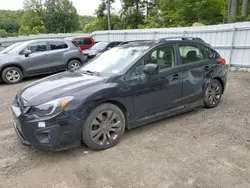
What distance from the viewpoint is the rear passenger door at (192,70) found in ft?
13.4

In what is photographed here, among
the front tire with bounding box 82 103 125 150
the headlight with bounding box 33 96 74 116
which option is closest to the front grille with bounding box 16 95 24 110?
the headlight with bounding box 33 96 74 116

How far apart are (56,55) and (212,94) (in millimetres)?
6338

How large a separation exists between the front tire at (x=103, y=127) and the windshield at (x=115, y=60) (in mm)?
684

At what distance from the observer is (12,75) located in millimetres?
7914

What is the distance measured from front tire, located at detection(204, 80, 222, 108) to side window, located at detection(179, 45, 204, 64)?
2.15ft

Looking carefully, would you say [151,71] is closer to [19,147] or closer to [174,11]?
[19,147]

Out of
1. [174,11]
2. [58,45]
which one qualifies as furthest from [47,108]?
→ [174,11]

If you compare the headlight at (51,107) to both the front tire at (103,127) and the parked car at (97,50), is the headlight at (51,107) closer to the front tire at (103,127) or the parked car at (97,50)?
the front tire at (103,127)

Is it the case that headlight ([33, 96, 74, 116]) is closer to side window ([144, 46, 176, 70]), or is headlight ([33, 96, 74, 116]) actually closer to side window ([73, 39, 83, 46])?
side window ([144, 46, 176, 70])

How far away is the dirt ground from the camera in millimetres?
2508

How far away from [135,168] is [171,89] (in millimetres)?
1669

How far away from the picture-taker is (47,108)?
279 centimetres

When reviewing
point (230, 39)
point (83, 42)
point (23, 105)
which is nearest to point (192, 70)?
point (23, 105)

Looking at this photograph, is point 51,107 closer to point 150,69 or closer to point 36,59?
point 150,69
